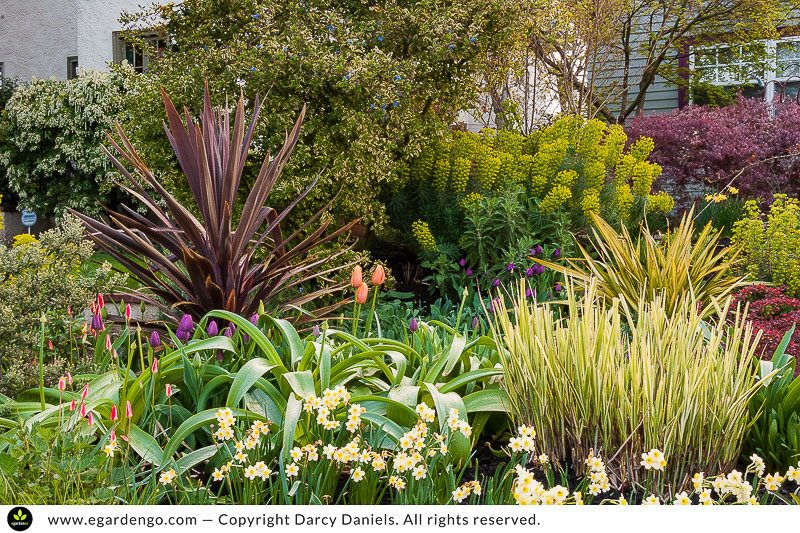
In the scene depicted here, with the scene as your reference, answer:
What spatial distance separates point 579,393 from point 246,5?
419cm

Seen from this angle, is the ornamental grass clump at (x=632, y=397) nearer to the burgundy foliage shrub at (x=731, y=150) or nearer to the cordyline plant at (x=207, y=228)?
the cordyline plant at (x=207, y=228)

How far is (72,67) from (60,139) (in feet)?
6.97

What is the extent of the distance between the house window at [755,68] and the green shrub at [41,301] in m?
10.7

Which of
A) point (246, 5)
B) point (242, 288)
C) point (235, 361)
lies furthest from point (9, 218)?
point (235, 361)

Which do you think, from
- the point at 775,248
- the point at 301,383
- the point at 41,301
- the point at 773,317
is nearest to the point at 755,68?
the point at 775,248

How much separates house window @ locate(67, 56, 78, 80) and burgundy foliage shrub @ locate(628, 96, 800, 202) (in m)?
7.85

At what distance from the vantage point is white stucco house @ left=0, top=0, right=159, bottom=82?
9742 millimetres

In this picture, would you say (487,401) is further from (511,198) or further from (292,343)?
(511,198)

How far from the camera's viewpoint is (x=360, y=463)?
1978mm

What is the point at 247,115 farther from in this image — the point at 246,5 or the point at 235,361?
the point at 235,361

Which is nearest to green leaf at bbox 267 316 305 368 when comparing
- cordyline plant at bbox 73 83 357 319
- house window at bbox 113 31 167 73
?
cordyline plant at bbox 73 83 357 319
